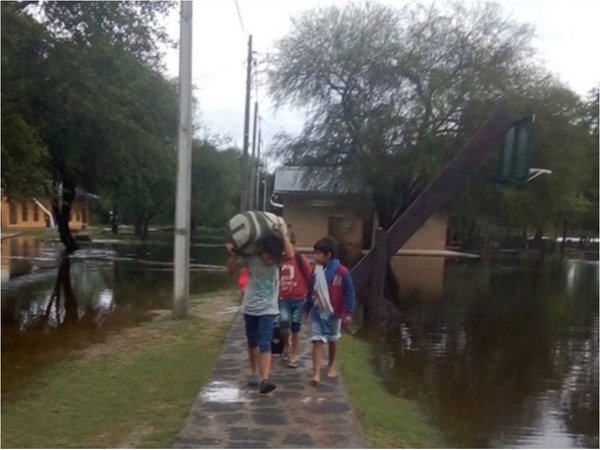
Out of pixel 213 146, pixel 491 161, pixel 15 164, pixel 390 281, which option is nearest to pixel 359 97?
pixel 491 161

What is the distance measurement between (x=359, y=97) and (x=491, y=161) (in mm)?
5439

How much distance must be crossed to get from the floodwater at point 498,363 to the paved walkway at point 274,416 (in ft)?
3.99

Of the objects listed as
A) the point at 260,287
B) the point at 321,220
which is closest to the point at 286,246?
the point at 260,287

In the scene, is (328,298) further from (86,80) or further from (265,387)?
(86,80)

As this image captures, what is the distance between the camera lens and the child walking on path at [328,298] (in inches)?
294

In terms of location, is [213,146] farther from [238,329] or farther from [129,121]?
[238,329]

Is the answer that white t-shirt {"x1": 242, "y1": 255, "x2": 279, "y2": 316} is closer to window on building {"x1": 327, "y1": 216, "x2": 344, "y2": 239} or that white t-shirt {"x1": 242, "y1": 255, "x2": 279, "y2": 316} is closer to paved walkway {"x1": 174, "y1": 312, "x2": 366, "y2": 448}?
paved walkway {"x1": 174, "y1": 312, "x2": 366, "y2": 448}

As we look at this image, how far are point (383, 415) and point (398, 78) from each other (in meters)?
20.9

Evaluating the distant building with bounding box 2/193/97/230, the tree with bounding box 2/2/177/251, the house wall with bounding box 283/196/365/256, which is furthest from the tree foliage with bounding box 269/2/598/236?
the distant building with bounding box 2/193/97/230

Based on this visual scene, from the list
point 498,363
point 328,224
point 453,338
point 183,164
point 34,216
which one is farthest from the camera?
point 34,216

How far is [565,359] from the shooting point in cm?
1143

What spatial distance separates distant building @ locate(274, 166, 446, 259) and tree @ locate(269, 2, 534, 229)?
212 cm

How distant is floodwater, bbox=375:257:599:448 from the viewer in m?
7.64

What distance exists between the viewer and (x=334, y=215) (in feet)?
115
